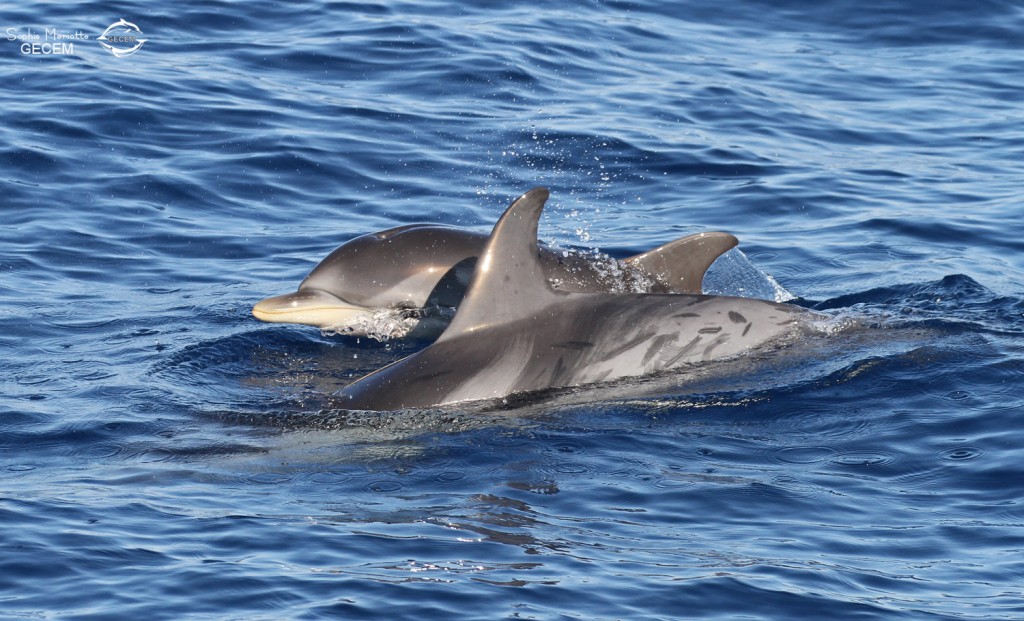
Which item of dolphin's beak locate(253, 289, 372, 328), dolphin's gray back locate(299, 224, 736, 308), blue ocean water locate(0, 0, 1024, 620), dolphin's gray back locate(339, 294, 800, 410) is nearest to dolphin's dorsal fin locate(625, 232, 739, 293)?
dolphin's gray back locate(299, 224, 736, 308)

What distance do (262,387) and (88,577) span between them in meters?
3.56

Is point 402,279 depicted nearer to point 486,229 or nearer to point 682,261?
point 486,229

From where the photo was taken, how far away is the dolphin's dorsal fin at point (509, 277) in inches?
368

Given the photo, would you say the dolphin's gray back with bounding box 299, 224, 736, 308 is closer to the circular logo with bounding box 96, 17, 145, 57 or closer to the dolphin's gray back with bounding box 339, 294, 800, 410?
the dolphin's gray back with bounding box 339, 294, 800, 410

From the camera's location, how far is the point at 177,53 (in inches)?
844

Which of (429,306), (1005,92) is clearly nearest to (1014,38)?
(1005,92)

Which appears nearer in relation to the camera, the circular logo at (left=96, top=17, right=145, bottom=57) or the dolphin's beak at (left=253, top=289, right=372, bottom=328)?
the dolphin's beak at (left=253, top=289, right=372, bottom=328)

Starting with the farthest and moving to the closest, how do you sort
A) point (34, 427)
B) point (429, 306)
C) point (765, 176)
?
point (765, 176) < point (429, 306) < point (34, 427)

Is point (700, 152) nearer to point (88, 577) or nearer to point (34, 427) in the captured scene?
point (34, 427)

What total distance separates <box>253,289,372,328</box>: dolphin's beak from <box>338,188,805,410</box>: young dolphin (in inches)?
69.0

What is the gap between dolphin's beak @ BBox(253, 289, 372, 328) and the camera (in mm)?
11523

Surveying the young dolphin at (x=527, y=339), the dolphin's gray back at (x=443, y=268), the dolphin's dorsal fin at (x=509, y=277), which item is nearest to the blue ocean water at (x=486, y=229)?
the young dolphin at (x=527, y=339)

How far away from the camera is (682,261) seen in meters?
11.1

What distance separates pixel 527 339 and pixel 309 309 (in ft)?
8.05
